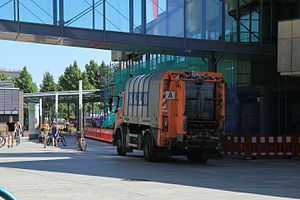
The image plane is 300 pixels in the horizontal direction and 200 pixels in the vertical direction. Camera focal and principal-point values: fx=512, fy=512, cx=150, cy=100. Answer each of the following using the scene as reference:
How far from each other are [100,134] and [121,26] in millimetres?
18132

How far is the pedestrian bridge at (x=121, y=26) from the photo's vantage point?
22.2 meters

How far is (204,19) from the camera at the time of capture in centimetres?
2748

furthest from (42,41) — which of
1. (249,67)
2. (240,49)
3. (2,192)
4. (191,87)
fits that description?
(2,192)

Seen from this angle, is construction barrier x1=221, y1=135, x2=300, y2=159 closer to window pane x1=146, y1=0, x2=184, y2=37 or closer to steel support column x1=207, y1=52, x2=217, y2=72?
steel support column x1=207, y1=52, x2=217, y2=72

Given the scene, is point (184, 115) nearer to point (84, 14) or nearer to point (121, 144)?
point (121, 144)

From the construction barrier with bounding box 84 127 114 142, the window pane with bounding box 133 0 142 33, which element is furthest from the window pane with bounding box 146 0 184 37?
the construction barrier with bounding box 84 127 114 142

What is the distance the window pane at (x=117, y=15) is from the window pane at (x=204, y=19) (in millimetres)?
3650

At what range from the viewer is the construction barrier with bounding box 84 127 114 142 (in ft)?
121

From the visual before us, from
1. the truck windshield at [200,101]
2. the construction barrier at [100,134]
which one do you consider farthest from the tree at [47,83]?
the truck windshield at [200,101]

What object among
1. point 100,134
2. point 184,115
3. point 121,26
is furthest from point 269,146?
point 100,134

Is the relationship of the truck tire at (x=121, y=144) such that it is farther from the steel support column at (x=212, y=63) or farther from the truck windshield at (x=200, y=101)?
the steel support column at (x=212, y=63)

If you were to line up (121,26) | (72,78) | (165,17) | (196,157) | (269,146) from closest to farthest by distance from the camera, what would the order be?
(196,157) → (269,146) → (121,26) → (165,17) → (72,78)

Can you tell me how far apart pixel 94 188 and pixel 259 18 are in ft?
64.2

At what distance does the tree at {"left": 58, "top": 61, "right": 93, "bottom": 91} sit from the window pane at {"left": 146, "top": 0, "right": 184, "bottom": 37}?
62.2m
